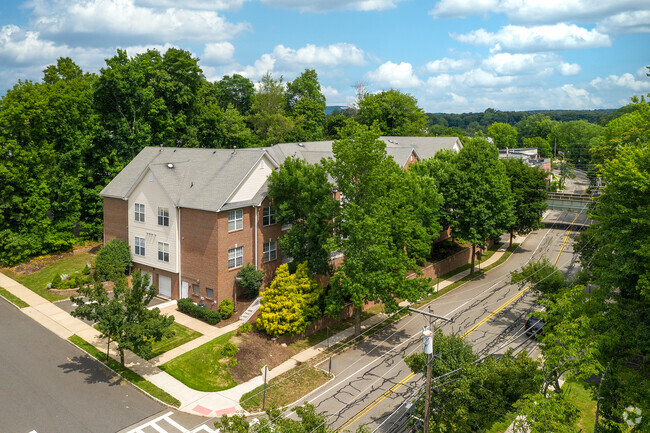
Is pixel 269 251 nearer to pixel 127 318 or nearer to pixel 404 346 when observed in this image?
pixel 404 346

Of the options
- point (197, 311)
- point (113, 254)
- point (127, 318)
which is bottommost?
point (197, 311)

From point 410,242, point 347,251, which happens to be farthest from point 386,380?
point 410,242

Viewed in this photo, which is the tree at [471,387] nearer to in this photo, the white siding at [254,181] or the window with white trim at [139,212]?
the white siding at [254,181]

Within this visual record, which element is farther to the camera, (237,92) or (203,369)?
(237,92)

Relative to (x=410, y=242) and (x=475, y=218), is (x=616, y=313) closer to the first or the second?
(x=410, y=242)

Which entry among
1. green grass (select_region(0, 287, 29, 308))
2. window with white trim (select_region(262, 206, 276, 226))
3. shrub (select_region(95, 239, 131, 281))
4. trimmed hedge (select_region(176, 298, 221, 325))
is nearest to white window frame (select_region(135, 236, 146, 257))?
shrub (select_region(95, 239, 131, 281))

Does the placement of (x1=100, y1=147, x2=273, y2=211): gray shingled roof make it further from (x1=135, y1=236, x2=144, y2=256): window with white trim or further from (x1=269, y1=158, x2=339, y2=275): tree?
(x1=135, y1=236, x2=144, y2=256): window with white trim

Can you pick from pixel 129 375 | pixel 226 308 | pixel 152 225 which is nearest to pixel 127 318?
pixel 129 375
